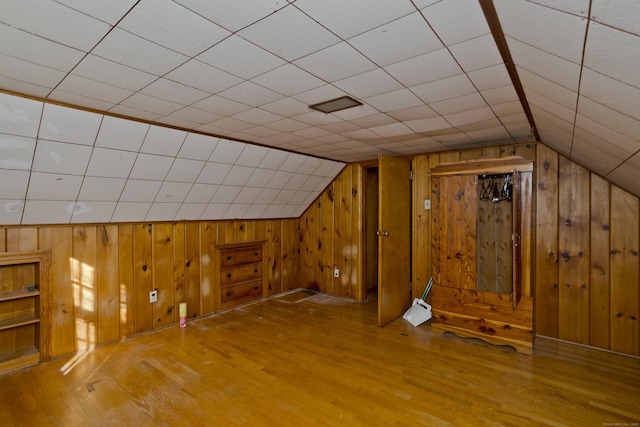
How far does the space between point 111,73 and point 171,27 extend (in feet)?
2.13

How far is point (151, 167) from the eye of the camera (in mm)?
2859

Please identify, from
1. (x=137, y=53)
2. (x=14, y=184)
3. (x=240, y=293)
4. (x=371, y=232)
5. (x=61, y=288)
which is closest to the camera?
(x=137, y=53)

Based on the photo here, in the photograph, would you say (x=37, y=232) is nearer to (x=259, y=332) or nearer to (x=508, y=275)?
(x=259, y=332)

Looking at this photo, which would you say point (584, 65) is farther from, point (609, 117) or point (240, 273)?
point (240, 273)

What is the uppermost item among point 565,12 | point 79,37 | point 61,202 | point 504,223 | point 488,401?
point 79,37

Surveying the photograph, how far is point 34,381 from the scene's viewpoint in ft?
7.82

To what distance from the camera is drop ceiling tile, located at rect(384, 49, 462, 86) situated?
158cm

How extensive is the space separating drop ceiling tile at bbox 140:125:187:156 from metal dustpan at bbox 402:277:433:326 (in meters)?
3.08

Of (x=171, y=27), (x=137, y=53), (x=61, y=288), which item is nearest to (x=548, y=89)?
(x=171, y=27)

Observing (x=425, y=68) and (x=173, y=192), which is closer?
(x=425, y=68)

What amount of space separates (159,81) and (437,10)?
4.95ft

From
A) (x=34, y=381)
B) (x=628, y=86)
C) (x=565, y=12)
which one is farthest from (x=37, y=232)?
(x=628, y=86)

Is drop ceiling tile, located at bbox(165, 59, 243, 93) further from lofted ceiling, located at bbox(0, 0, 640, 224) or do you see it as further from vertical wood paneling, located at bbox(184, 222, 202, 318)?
vertical wood paneling, located at bbox(184, 222, 202, 318)

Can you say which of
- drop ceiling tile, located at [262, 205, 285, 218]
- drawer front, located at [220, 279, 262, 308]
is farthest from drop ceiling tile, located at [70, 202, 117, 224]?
drop ceiling tile, located at [262, 205, 285, 218]
